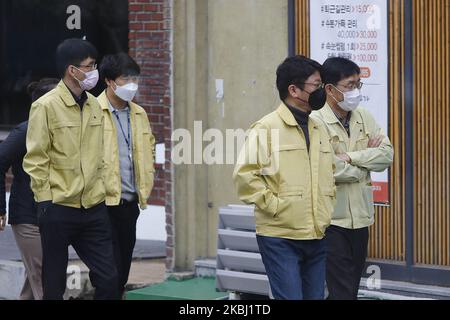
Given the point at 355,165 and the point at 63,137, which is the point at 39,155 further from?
the point at 355,165

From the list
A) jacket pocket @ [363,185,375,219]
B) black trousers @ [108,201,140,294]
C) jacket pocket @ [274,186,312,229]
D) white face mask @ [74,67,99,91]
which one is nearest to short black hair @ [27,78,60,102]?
white face mask @ [74,67,99,91]

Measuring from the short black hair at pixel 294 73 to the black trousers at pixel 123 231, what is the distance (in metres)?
1.90

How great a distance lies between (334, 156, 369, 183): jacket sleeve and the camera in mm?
7211

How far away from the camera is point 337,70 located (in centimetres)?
743

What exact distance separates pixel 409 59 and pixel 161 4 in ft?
9.14

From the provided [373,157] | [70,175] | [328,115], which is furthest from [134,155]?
[373,157]

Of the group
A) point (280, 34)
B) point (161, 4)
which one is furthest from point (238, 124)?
point (161, 4)

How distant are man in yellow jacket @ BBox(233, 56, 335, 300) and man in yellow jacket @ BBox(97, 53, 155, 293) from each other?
176 centimetres

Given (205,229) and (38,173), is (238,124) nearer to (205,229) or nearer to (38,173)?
(205,229)

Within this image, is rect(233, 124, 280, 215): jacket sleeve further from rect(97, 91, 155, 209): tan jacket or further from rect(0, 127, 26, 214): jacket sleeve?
rect(0, 127, 26, 214): jacket sleeve

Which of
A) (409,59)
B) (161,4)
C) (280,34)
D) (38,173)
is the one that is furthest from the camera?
(161,4)

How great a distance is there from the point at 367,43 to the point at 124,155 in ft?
7.38

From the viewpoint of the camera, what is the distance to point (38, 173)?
7.16m

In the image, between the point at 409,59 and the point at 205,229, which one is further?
the point at 205,229
